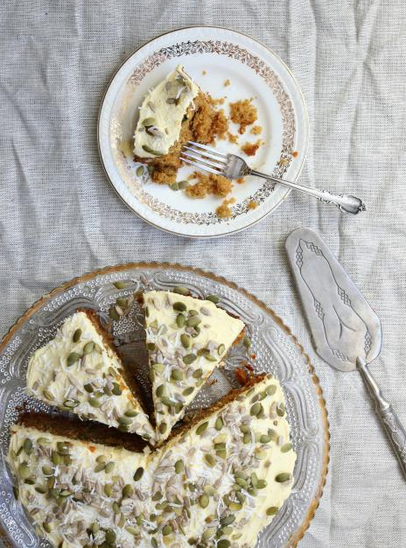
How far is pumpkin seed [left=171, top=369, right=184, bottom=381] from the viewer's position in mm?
2334

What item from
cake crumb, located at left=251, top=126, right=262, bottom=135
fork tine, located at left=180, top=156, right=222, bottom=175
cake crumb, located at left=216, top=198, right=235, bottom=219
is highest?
cake crumb, located at left=251, top=126, right=262, bottom=135

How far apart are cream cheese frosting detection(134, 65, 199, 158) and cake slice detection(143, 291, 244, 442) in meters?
0.63

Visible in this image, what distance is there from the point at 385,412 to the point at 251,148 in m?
1.31

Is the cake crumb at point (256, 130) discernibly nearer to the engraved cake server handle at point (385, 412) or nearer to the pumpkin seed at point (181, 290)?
the pumpkin seed at point (181, 290)

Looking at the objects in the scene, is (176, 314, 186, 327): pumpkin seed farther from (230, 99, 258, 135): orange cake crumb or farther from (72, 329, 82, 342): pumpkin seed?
(230, 99, 258, 135): orange cake crumb

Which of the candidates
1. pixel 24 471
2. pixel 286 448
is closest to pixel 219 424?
pixel 286 448

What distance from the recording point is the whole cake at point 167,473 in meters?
2.31

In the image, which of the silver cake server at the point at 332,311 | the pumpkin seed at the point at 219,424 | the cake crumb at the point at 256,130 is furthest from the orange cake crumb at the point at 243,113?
the pumpkin seed at the point at 219,424

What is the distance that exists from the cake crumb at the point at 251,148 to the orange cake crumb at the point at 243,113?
66mm

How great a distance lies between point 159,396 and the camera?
2363 millimetres

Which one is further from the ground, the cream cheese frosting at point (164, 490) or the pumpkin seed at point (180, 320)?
the pumpkin seed at point (180, 320)

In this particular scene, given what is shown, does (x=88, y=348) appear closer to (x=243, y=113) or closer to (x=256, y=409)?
(x=256, y=409)

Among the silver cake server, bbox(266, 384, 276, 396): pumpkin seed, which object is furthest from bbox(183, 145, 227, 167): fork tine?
bbox(266, 384, 276, 396): pumpkin seed

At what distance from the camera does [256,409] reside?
2338 mm
